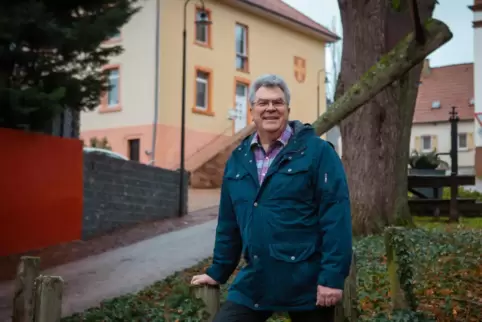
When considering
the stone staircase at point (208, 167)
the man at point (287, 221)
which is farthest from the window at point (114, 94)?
the man at point (287, 221)

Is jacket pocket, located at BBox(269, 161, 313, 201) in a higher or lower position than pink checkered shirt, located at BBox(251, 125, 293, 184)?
lower

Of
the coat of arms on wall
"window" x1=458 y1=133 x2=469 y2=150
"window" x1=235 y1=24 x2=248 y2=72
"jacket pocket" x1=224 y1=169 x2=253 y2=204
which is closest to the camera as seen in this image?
"jacket pocket" x1=224 y1=169 x2=253 y2=204

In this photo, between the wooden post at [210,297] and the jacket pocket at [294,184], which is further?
the wooden post at [210,297]

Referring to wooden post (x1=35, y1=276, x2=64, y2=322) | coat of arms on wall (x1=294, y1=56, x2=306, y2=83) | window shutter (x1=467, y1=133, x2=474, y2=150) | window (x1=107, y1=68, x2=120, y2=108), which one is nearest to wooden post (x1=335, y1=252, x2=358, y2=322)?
wooden post (x1=35, y1=276, x2=64, y2=322)

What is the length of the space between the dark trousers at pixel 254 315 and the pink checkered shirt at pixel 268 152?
2.01ft

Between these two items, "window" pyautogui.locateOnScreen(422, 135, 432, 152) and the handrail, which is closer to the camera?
the handrail

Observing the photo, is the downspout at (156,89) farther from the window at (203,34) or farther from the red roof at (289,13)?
the red roof at (289,13)

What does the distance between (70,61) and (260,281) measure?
848cm

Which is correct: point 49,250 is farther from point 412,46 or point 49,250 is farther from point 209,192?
point 209,192

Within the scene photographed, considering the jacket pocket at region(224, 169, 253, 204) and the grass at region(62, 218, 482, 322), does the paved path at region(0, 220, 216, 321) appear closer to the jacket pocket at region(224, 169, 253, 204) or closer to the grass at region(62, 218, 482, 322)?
the grass at region(62, 218, 482, 322)

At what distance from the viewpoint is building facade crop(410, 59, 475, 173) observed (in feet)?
173

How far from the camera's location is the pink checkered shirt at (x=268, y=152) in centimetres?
326

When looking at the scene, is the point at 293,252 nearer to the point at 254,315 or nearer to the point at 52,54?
the point at 254,315

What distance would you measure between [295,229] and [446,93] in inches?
2122
